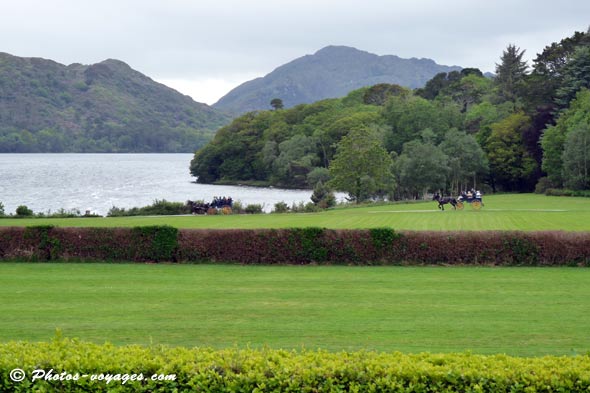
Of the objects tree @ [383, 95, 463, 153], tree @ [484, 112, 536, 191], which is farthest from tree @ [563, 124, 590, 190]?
tree @ [383, 95, 463, 153]

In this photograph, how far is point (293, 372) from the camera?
25.6 ft

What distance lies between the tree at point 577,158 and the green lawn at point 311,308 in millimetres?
49850

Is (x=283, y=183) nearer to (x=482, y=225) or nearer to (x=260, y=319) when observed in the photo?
(x=482, y=225)

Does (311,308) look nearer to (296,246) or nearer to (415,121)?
(296,246)

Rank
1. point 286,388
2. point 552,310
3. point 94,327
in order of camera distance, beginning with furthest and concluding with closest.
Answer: point 552,310
point 94,327
point 286,388

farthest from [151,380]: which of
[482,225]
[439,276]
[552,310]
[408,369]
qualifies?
[482,225]

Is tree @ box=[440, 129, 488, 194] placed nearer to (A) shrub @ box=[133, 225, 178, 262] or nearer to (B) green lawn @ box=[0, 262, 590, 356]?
(A) shrub @ box=[133, 225, 178, 262]

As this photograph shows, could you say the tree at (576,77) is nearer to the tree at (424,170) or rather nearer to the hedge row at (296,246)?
the tree at (424,170)

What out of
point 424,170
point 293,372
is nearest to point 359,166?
point 424,170

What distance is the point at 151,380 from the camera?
7820 mm

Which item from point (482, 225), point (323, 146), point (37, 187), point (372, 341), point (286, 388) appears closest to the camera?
point (286, 388)

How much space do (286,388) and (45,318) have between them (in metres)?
7.93

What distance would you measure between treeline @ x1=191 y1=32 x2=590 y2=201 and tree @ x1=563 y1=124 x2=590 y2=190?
0.32 ft

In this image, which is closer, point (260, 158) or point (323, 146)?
point (323, 146)
